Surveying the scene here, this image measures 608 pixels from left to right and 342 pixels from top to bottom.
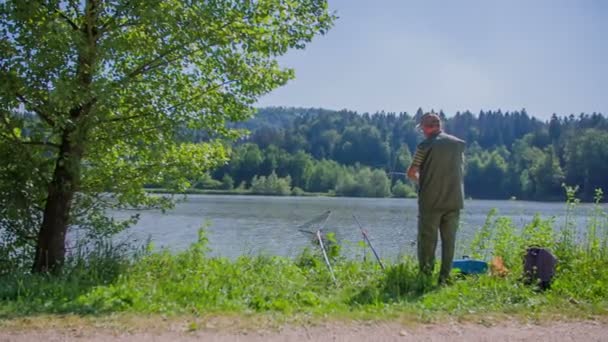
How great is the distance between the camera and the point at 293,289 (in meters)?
7.46

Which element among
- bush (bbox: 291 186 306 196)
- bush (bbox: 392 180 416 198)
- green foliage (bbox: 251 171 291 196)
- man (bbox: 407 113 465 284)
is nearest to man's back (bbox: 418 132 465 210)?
man (bbox: 407 113 465 284)

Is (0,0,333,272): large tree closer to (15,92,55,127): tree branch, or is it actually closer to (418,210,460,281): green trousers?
(15,92,55,127): tree branch

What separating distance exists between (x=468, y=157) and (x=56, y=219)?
467 ft

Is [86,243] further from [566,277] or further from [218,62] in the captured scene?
[566,277]

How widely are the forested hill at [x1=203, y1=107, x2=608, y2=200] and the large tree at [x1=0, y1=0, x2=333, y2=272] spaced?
175ft

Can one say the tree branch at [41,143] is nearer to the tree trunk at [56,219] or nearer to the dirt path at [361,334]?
the tree trunk at [56,219]

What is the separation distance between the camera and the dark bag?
24.4 feet

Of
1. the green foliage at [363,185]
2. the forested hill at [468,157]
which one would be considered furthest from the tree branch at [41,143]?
the green foliage at [363,185]

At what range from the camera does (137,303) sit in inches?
255

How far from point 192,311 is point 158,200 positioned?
4.26 m

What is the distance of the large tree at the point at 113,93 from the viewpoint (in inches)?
316

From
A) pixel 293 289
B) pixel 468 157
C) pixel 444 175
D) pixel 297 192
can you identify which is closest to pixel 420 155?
pixel 444 175

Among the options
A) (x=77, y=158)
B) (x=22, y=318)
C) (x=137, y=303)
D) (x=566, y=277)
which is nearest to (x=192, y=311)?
(x=137, y=303)

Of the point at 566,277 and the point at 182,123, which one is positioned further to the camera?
the point at 182,123
